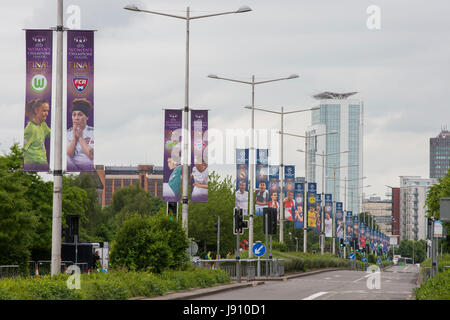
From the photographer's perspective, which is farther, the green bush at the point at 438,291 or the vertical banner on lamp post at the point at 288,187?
the vertical banner on lamp post at the point at 288,187

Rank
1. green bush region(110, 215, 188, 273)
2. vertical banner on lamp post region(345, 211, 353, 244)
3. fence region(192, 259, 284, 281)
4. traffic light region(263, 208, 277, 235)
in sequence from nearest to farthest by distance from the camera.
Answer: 1. green bush region(110, 215, 188, 273)
2. fence region(192, 259, 284, 281)
3. traffic light region(263, 208, 277, 235)
4. vertical banner on lamp post region(345, 211, 353, 244)

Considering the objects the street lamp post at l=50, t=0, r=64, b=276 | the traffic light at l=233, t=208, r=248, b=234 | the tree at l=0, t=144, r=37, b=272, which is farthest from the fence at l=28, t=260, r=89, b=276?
the street lamp post at l=50, t=0, r=64, b=276

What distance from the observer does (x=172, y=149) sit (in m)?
38.6

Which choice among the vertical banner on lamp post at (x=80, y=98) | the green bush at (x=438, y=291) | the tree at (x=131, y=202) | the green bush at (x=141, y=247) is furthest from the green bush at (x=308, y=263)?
the tree at (x=131, y=202)

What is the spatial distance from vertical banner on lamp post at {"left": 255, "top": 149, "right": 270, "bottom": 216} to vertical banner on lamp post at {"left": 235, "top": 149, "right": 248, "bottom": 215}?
5.51ft

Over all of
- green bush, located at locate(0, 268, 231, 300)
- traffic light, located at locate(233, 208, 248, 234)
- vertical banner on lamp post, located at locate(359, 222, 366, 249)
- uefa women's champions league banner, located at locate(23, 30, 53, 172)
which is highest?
uefa women's champions league banner, located at locate(23, 30, 53, 172)

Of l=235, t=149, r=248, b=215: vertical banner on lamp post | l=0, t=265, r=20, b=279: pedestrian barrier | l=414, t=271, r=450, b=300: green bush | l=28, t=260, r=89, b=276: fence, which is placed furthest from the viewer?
l=235, t=149, r=248, b=215: vertical banner on lamp post

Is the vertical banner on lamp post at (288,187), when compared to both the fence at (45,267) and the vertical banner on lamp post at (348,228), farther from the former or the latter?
the vertical banner on lamp post at (348,228)

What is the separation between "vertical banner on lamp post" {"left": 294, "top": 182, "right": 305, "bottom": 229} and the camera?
71.8 meters

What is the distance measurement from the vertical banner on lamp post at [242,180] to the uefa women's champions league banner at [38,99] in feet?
88.2

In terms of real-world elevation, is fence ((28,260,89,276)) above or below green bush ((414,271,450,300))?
below

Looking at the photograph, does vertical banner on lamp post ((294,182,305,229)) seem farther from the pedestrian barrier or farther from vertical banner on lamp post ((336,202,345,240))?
the pedestrian barrier

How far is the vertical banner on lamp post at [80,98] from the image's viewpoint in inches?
1067
